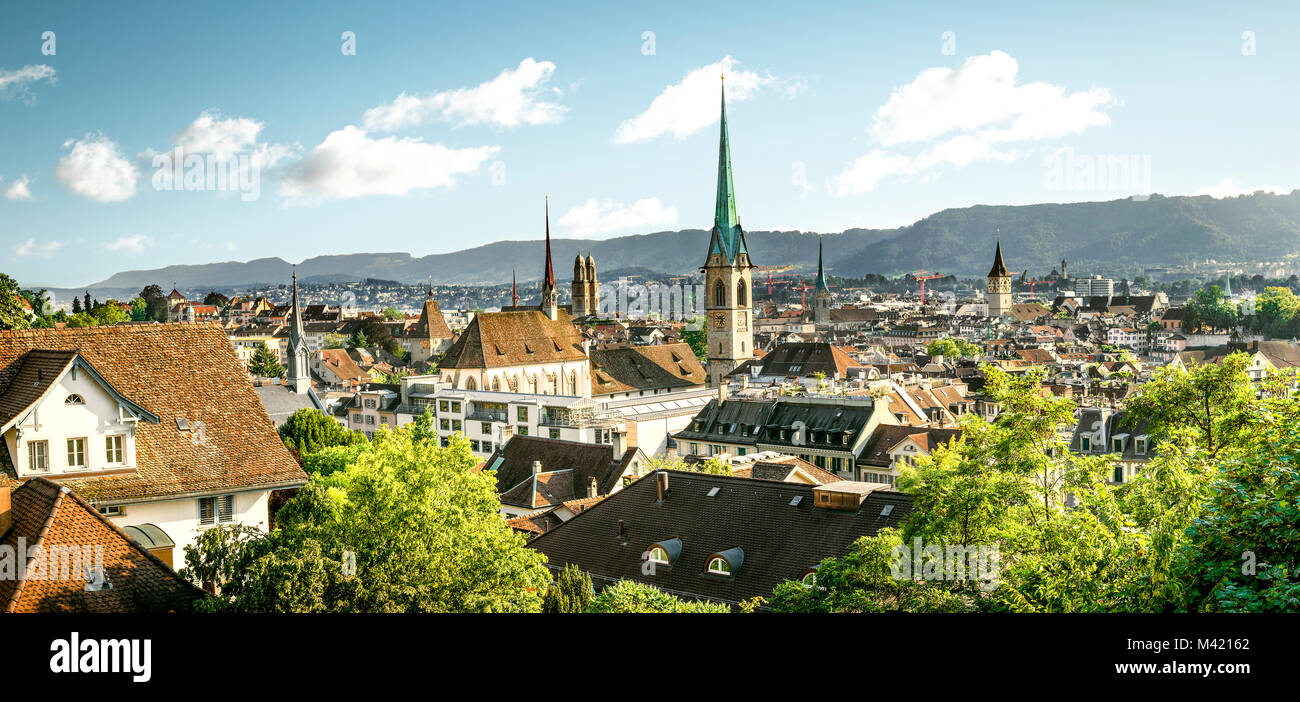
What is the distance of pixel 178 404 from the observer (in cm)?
1662

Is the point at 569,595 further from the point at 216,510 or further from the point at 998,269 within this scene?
the point at 998,269

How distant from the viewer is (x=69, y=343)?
53.8ft

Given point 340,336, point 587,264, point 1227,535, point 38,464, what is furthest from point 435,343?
point 1227,535

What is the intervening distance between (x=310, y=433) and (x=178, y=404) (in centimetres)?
1630

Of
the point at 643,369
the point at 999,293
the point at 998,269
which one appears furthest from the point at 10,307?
the point at 999,293

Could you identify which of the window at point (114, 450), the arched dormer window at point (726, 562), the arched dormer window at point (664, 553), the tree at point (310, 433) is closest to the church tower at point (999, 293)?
the tree at point (310, 433)

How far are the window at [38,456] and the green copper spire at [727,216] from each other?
71.3 metres

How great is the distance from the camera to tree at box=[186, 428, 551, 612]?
1149 cm

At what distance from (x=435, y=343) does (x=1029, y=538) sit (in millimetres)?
91943

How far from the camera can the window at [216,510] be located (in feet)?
52.7
